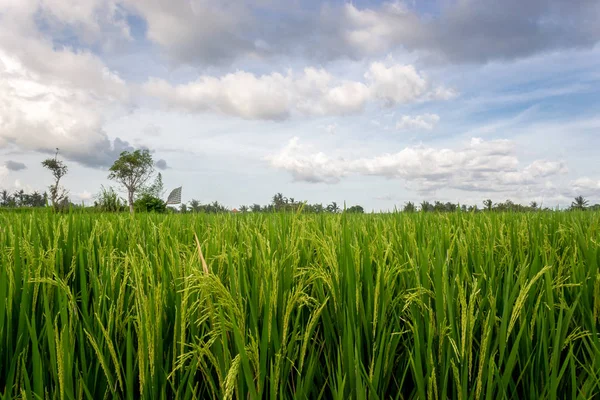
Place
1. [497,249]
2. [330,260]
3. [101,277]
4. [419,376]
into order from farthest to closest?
[497,249] → [101,277] → [330,260] → [419,376]

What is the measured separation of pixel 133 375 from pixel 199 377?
229 millimetres

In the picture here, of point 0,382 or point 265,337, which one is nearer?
point 265,337

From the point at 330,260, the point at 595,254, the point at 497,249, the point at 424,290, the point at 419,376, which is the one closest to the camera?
the point at 419,376

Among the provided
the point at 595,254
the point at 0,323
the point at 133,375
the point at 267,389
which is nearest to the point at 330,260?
the point at 267,389

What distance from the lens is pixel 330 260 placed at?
5.20ft

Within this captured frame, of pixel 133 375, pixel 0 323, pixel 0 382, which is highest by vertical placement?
pixel 0 323

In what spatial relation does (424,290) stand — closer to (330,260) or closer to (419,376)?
(419,376)

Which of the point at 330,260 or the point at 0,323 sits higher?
the point at 330,260

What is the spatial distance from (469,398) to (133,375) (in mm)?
1025

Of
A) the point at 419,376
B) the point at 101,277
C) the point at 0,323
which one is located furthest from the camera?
the point at 101,277

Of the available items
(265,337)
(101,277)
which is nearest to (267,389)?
(265,337)

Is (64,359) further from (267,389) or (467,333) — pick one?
(467,333)

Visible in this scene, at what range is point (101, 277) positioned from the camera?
171 centimetres

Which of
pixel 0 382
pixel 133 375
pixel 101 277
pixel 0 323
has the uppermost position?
pixel 101 277
